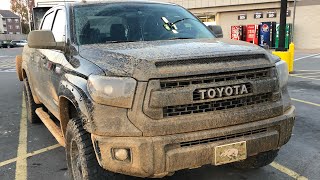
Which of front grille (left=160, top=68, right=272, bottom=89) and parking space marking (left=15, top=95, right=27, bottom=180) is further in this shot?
parking space marking (left=15, top=95, right=27, bottom=180)

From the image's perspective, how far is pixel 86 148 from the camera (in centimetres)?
303

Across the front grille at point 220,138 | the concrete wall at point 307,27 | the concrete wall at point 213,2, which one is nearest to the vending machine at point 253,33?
the concrete wall at point 213,2

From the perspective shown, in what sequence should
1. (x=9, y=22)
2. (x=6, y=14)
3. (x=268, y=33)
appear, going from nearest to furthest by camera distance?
(x=268, y=33)
(x=6, y=14)
(x=9, y=22)

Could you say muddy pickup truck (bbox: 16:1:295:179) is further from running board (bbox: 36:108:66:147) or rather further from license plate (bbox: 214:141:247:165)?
running board (bbox: 36:108:66:147)

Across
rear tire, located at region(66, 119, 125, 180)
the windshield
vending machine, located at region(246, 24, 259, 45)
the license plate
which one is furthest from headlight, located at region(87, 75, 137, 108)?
vending machine, located at region(246, 24, 259, 45)

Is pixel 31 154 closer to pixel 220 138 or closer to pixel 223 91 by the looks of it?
pixel 220 138

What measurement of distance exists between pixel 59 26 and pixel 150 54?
2096 millimetres

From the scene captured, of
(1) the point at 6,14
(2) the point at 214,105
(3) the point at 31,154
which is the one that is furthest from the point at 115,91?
(1) the point at 6,14

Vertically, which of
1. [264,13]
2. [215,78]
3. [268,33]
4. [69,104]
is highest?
[264,13]

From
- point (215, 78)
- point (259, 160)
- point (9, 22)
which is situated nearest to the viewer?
point (215, 78)

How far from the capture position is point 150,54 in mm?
2926

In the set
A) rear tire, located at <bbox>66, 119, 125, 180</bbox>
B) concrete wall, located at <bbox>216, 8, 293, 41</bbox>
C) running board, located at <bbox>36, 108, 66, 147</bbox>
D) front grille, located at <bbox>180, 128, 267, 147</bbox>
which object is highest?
concrete wall, located at <bbox>216, 8, 293, 41</bbox>

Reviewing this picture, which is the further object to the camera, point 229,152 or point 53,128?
point 53,128

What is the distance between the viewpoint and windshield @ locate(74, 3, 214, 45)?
3.92 metres
